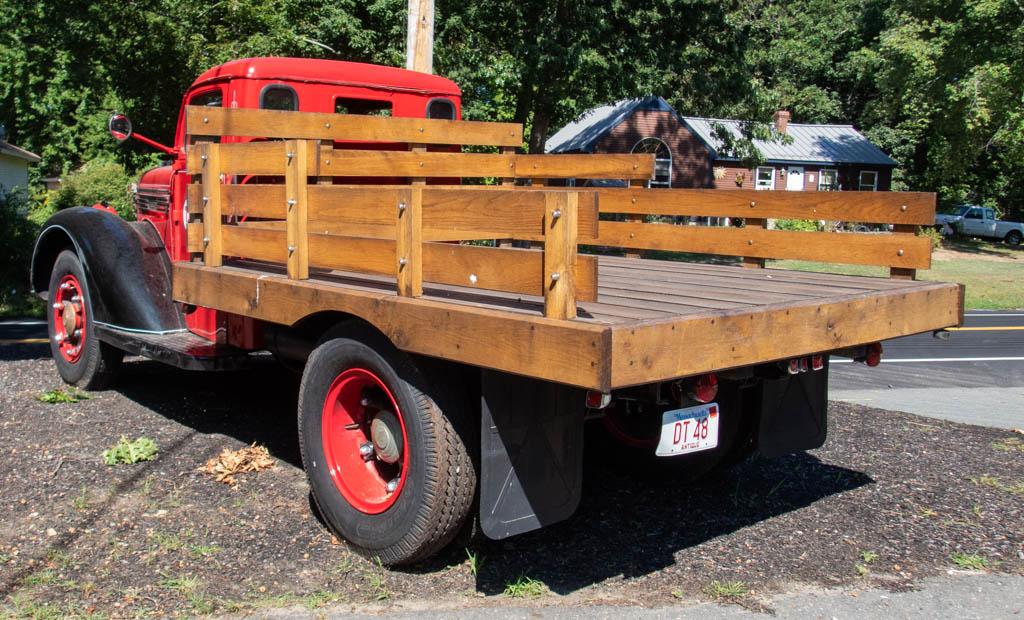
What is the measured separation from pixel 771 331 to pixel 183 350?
132 inches

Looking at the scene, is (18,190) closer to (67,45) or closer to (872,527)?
(67,45)

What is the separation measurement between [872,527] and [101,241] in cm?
476

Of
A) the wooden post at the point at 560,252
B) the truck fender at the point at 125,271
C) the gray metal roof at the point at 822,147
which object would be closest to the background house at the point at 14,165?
the gray metal roof at the point at 822,147

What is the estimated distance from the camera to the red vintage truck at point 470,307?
3.19m

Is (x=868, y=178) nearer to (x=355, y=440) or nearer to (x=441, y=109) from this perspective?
(x=441, y=109)

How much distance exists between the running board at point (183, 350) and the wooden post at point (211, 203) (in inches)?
25.7

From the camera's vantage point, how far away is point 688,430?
3766mm

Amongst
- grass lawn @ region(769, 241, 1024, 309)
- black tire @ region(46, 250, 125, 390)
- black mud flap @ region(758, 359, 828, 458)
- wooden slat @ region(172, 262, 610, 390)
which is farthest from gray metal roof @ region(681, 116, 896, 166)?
wooden slat @ region(172, 262, 610, 390)

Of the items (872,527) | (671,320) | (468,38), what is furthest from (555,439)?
(468,38)

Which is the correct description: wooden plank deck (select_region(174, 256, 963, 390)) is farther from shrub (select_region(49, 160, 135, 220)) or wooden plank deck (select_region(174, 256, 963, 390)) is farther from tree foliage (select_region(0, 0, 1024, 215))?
shrub (select_region(49, 160, 135, 220))

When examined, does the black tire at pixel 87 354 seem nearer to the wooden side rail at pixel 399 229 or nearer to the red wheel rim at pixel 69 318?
the red wheel rim at pixel 69 318

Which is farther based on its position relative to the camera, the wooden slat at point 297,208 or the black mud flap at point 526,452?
the wooden slat at point 297,208

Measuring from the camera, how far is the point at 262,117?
4844mm

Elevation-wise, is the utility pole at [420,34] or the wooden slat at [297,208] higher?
the utility pole at [420,34]
